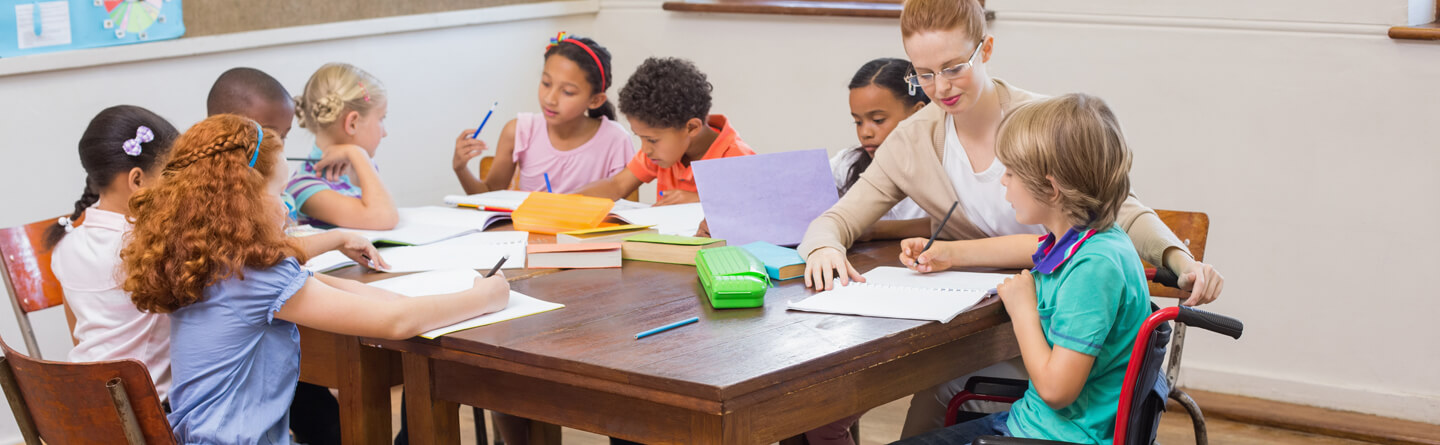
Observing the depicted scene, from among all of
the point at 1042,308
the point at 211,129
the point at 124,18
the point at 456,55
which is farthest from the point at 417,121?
the point at 1042,308

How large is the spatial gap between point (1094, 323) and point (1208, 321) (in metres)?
0.14

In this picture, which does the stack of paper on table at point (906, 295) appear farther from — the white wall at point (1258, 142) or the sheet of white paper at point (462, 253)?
the white wall at point (1258, 142)

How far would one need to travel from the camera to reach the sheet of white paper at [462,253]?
2162 mm

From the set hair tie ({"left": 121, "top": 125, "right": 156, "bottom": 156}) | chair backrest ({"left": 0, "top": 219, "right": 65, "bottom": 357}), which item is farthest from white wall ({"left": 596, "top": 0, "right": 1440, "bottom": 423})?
chair backrest ({"left": 0, "top": 219, "right": 65, "bottom": 357})

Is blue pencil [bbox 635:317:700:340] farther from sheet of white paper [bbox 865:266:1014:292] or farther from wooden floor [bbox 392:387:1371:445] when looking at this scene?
wooden floor [bbox 392:387:1371:445]

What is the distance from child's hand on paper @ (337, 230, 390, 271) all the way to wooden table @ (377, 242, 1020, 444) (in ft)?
1.11

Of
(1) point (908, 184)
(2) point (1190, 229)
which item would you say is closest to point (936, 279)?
(1) point (908, 184)

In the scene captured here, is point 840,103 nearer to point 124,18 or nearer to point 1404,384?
point 1404,384

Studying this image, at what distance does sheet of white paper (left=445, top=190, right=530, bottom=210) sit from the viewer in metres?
2.71

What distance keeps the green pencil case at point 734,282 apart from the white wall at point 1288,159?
72.5 inches

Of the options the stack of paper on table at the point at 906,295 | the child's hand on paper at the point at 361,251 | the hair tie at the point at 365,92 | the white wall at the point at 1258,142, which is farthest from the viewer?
the white wall at the point at 1258,142

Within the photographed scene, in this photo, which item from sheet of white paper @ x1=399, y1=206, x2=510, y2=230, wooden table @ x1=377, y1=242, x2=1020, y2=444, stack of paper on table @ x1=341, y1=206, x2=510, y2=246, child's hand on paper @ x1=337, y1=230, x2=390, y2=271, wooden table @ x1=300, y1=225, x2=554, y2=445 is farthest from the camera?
sheet of white paper @ x1=399, y1=206, x2=510, y2=230

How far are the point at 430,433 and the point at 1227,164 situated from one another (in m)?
2.33

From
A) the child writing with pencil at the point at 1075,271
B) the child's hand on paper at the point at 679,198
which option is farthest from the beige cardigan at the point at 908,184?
the child's hand on paper at the point at 679,198
